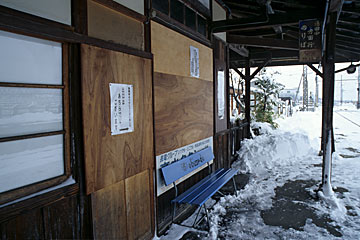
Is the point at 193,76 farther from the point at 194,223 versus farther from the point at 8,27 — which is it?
the point at 8,27

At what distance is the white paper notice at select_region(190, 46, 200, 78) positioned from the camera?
409 cm

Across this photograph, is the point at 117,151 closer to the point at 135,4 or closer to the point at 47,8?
the point at 47,8

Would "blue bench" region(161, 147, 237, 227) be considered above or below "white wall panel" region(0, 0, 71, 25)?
below

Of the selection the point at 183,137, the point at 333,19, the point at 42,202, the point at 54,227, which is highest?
the point at 333,19

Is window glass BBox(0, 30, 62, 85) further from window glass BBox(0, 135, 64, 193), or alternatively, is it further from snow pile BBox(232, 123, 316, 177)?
snow pile BBox(232, 123, 316, 177)

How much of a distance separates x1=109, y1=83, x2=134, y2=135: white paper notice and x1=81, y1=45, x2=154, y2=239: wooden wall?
54mm

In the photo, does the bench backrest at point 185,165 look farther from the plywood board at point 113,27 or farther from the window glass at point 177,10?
the window glass at point 177,10

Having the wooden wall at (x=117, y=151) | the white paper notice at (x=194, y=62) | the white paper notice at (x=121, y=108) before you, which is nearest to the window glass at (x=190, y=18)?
the white paper notice at (x=194, y=62)

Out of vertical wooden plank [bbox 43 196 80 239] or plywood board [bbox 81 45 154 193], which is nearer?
vertical wooden plank [bbox 43 196 80 239]

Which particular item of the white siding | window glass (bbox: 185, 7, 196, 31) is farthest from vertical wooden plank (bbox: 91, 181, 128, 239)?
window glass (bbox: 185, 7, 196, 31)

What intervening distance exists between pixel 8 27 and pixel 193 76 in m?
2.84

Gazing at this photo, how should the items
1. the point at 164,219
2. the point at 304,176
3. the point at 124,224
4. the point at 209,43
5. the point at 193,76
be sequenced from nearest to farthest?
the point at 124,224
the point at 164,219
the point at 193,76
the point at 209,43
the point at 304,176

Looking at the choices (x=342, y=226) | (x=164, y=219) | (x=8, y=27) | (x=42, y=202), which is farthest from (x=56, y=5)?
(x=342, y=226)

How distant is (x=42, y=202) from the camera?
74.2 inches
